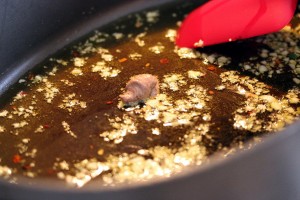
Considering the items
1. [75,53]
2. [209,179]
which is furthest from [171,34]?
[209,179]

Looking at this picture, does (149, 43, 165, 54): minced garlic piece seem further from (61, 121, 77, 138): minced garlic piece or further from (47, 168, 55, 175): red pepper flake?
(47, 168, 55, 175): red pepper flake

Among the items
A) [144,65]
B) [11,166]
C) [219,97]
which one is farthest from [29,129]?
[219,97]

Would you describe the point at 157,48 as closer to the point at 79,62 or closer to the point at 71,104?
the point at 79,62

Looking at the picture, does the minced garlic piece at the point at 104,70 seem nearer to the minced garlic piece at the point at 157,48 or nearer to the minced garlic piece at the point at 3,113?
the minced garlic piece at the point at 157,48

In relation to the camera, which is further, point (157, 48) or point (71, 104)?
point (157, 48)

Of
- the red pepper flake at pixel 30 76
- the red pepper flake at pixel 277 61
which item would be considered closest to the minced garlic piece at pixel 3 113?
the red pepper flake at pixel 30 76

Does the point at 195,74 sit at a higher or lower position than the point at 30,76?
lower

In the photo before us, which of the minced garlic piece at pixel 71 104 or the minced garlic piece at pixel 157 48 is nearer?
the minced garlic piece at pixel 71 104

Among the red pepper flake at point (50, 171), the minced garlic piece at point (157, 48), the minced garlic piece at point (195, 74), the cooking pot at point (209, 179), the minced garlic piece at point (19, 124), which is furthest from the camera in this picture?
the minced garlic piece at point (157, 48)

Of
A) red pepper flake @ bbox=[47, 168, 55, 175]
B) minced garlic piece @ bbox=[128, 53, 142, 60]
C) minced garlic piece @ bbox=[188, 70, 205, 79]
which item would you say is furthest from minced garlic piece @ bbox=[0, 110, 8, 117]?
minced garlic piece @ bbox=[188, 70, 205, 79]
